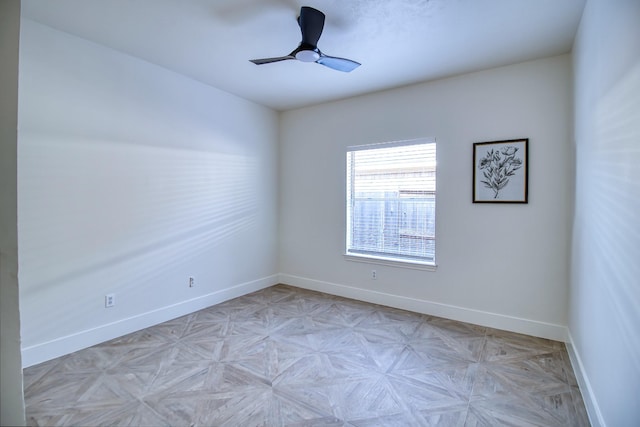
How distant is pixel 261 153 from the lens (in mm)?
4672

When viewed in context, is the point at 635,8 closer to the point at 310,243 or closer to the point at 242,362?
the point at 242,362

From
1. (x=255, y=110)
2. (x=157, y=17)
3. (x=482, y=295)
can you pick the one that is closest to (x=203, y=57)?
(x=157, y=17)

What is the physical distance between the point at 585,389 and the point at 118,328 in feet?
12.7

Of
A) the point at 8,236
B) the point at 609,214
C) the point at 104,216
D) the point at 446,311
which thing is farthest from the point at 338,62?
the point at 446,311

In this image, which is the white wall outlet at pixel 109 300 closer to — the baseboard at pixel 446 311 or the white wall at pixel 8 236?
the white wall at pixel 8 236

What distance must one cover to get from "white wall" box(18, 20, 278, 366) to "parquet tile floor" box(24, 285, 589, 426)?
387 millimetres

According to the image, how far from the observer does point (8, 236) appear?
47.3 inches

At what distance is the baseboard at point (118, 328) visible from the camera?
2523 millimetres

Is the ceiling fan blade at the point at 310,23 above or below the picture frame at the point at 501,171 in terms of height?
above

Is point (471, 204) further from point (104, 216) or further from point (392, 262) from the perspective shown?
point (104, 216)

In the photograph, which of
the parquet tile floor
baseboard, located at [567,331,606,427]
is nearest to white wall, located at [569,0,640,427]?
baseboard, located at [567,331,606,427]

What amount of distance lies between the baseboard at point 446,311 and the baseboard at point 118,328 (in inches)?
48.3

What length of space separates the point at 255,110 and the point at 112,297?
300cm

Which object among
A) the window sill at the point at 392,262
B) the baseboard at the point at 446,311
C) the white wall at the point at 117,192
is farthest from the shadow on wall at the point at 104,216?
the window sill at the point at 392,262
